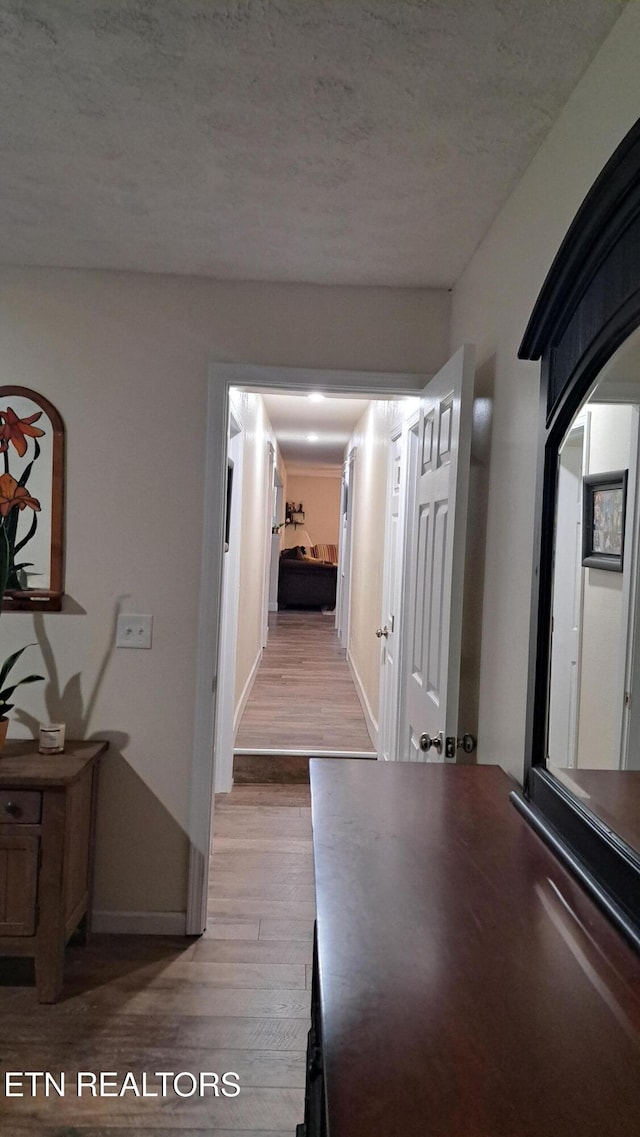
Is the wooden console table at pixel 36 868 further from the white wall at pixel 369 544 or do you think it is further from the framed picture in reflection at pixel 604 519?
the white wall at pixel 369 544

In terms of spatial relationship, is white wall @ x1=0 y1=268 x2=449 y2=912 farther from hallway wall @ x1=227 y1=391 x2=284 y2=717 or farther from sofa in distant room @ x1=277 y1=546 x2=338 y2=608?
sofa in distant room @ x1=277 y1=546 x2=338 y2=608

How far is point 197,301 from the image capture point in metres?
2.45

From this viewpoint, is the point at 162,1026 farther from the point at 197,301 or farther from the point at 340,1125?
the point at 197,301

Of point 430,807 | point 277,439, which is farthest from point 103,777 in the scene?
point 277,439

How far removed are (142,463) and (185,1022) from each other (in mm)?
1764

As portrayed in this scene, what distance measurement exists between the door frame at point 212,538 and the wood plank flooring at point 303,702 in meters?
1.64

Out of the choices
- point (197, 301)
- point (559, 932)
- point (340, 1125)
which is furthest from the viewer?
point (197, 301)

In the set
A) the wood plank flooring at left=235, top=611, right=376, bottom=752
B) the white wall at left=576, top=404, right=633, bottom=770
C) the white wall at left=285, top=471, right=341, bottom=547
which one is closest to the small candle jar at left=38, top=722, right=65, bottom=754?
the white wall at left=576, top=404, right=633, bottom=770

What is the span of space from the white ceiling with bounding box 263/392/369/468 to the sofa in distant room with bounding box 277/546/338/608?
1.70 metres

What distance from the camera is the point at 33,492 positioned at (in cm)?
247

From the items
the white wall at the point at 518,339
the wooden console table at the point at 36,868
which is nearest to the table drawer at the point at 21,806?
the wooden console table at the point at 36,868

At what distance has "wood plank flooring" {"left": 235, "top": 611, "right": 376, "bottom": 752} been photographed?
4.42 metres

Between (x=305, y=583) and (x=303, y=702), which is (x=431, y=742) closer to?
(x=303, y=702)

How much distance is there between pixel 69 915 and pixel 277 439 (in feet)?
21.1
